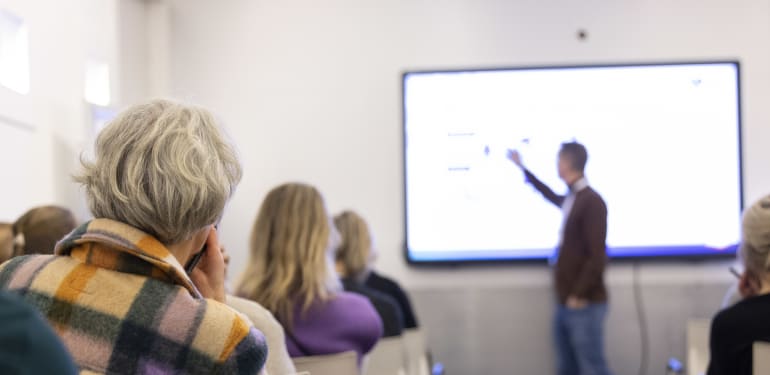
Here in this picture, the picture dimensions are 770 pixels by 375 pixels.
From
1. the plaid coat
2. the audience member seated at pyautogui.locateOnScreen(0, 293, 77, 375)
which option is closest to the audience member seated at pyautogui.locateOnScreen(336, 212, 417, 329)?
the plaid coat

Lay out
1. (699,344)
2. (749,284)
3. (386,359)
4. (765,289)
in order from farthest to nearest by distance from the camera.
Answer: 1. (699,344)
2. (386,359)
3. (749,284)
4. (765,289)

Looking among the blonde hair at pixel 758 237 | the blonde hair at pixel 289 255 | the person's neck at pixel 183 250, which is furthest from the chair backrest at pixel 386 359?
the person's neck at pixel 183 250

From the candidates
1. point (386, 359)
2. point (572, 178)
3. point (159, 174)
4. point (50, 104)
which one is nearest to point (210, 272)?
point (159, 174)

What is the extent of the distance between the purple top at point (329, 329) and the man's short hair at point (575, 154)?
2960 millimetres

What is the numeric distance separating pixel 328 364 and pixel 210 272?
119cm

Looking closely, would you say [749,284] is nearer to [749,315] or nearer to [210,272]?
[749,315]

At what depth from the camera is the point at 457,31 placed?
20.5 ft

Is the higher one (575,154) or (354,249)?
(575,154)

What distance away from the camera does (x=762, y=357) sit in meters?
2.54

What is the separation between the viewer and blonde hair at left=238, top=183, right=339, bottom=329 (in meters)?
2.86

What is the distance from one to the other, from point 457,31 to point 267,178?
1.61m

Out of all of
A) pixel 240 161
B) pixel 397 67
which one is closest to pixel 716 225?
pixel 397 67

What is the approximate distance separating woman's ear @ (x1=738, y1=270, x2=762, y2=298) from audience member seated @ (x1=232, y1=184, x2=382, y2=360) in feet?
3.69

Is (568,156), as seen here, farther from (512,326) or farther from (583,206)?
(512,326)
